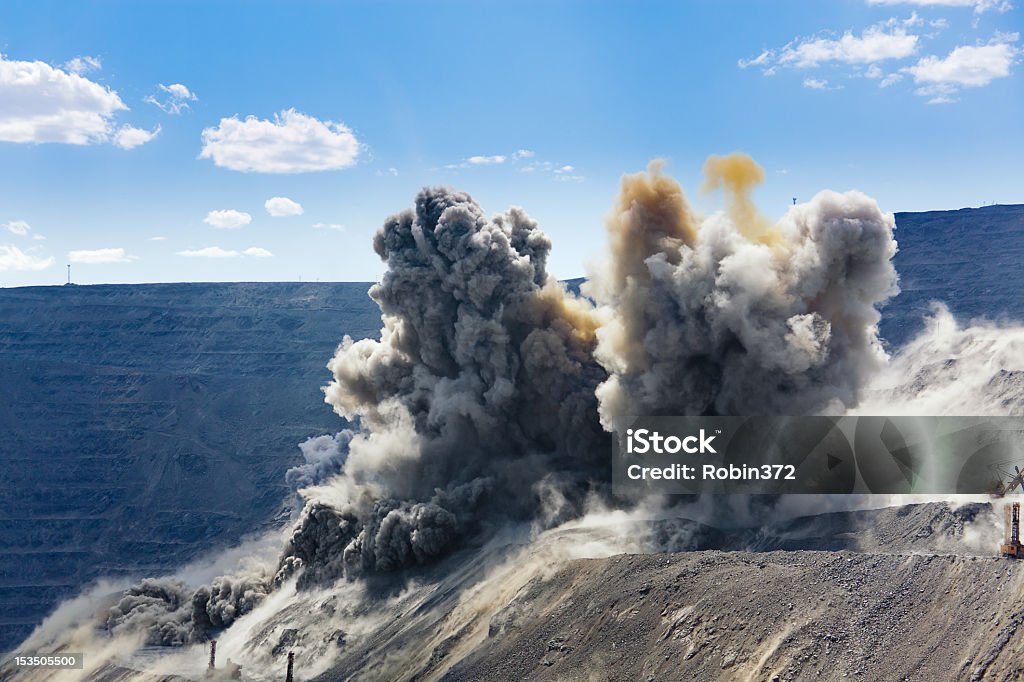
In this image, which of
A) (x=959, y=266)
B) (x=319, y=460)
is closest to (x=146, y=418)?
(x=319, y=460)

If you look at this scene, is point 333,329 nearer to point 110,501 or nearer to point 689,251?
point 110,501

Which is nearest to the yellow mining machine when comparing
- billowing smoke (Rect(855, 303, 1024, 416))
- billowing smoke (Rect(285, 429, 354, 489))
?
billowing smoke (Rect(855, 303, 1024, 416))

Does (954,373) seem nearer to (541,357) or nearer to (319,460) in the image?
(541,357)

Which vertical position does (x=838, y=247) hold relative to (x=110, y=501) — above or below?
above

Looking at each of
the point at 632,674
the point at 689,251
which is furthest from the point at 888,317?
the point at 632,674

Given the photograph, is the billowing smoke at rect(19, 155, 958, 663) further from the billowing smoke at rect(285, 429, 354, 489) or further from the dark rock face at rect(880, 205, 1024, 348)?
the dark rock face at rect(880, 205, 1024, 348)

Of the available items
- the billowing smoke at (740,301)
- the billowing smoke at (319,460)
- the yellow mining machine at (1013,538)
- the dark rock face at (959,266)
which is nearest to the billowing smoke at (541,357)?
the billowing smoke at (740,301)

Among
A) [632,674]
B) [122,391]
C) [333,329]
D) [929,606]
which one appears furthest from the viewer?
[333,329]
